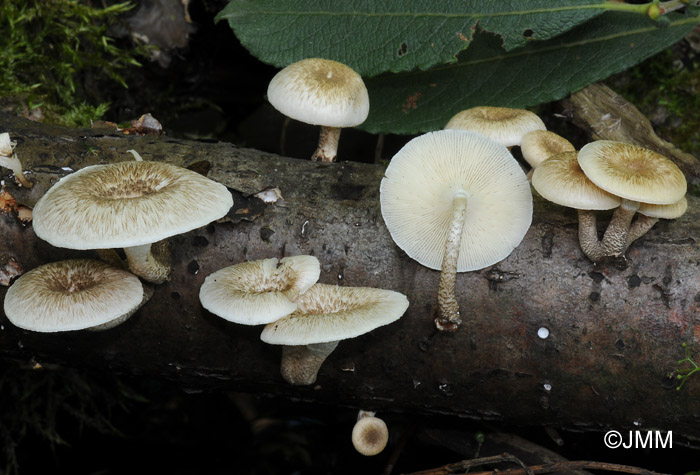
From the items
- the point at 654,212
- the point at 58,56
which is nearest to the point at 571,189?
the point at 654,212

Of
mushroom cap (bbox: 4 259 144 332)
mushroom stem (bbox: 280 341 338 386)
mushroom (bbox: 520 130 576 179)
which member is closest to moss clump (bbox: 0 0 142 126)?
mushroom cap (bbox: 4 259 144 332)

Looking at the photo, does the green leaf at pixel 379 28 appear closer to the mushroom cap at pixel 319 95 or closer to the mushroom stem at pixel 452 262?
the mushroom cap at pixel 319 95

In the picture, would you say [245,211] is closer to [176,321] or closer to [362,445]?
[176,321]

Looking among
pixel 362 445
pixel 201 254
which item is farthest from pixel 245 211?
pixel 362 445

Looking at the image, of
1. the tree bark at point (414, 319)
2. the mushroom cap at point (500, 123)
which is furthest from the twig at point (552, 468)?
the mushroom cap at point (500, 123)

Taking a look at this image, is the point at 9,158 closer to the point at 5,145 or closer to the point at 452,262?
the point at 5,145

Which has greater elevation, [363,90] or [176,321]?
[363,90]
